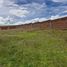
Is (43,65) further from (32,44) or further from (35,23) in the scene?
(35,23)

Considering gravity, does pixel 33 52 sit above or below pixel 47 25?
above

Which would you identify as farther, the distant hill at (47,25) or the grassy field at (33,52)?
the distant hill at (47,25)

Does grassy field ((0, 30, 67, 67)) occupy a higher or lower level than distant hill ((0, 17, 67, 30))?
higher

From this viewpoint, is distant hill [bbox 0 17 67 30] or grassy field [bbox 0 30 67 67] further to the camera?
distant hill [bbox 0 17 67 30]

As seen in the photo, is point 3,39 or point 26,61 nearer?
point 26,61

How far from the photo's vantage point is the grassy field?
8.31m

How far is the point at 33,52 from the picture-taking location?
30.5 feet


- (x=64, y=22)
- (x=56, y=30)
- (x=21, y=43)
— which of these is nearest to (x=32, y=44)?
(x=21, y=43)

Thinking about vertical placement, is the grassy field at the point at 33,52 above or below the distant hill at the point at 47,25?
above

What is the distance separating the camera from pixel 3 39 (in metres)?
10.9

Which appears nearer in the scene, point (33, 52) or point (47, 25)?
point (33, 52)

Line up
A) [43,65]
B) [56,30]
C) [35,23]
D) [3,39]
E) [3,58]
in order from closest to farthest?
[43,65] < [3,58] < [3,39] < [56,30] < [35,23]

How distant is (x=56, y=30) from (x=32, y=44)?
13.4 feet

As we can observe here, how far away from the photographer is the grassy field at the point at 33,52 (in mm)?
8312
